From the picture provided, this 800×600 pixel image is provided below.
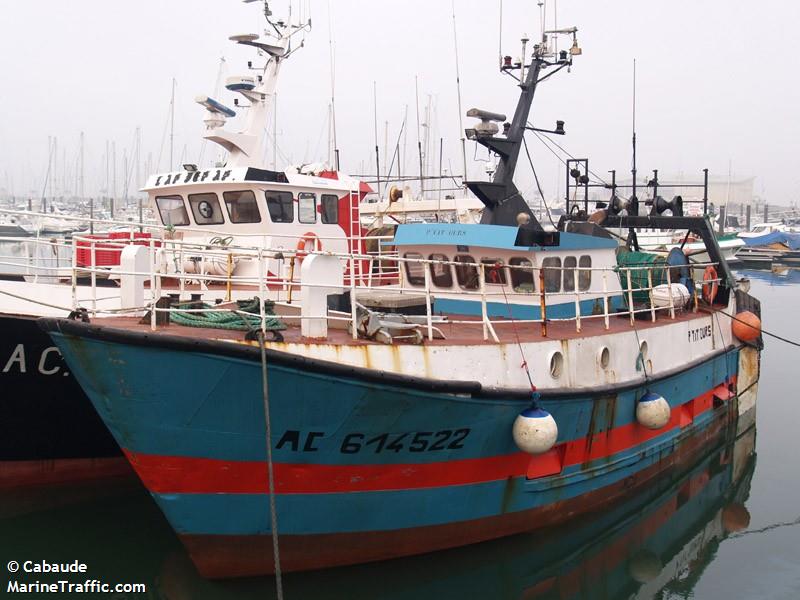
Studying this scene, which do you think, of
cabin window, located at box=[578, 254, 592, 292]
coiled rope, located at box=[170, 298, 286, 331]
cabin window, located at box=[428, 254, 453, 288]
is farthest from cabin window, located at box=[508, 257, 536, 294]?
coiled rope, located at box=[170, 298, 286, 331]

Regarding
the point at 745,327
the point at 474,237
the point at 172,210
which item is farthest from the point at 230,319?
the point at 745,327

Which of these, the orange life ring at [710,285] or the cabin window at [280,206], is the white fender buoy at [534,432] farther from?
the orange life ring at [710,285]

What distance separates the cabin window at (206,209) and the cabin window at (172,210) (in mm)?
213

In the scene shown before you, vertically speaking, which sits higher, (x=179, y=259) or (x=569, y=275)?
(x=179, y=259)

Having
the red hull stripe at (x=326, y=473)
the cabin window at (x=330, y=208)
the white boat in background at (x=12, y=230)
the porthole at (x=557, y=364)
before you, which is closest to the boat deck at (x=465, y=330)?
the porthole at (x=557, y=364)

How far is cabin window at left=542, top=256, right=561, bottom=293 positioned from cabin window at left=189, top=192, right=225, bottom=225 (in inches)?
202

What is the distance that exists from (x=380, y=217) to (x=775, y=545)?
35.9ft

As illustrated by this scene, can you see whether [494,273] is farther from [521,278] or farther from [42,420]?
[42,420]

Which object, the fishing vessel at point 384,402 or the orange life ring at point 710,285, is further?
the orange life ring at point 710,285

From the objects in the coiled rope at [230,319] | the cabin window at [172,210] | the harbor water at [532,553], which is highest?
the cabin window at [172,210]

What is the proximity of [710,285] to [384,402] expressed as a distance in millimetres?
8751

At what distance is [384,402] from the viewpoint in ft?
23.0

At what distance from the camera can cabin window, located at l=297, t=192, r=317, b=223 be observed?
12.4 m

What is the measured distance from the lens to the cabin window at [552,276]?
9.88m
